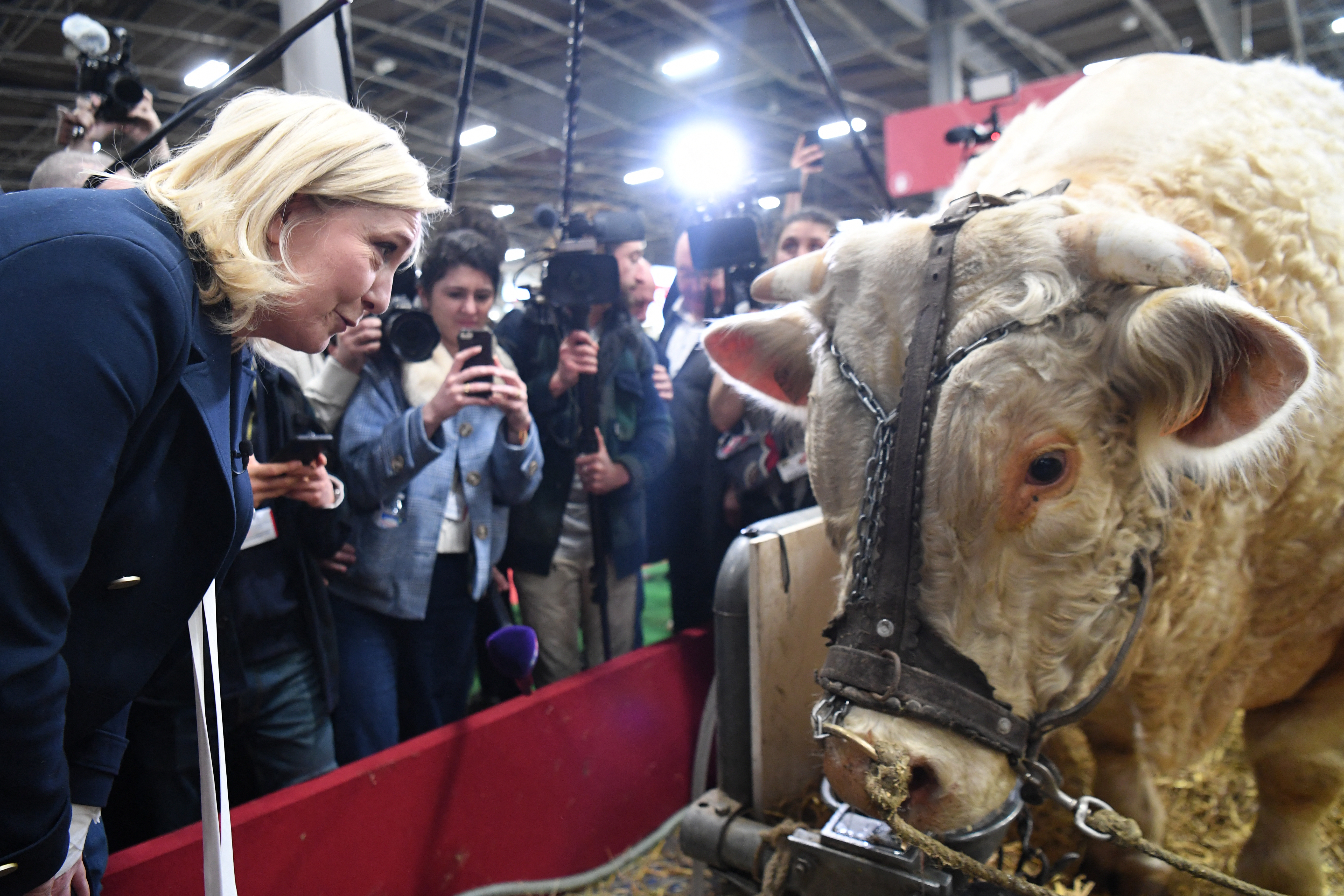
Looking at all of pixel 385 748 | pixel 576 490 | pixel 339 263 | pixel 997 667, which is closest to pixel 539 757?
pixel 385 748

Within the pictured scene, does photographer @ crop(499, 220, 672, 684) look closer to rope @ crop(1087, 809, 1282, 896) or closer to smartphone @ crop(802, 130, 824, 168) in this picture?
smartphone @ crop(802, 130, 824, 168)

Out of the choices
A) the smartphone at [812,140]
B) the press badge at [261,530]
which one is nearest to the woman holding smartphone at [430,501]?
the press badge at [261,530]

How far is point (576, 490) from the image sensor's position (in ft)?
9.63

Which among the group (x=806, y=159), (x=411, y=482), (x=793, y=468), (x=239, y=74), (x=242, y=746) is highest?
(x=806, y=159)

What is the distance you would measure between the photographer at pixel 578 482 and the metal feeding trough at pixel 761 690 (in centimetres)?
72

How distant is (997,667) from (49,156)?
2.37 metres

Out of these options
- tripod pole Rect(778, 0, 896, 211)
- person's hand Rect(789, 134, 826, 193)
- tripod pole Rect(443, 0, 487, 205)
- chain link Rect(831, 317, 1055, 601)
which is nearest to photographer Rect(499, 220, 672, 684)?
tripod pole Rect(443, 0, 487, 205)

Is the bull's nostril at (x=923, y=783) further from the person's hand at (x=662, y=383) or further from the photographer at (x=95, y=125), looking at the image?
the photographer at (x=95, y=125)

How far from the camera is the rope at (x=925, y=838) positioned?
1261mm

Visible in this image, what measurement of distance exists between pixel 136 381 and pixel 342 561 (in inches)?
52.8

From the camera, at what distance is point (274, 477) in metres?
1.77

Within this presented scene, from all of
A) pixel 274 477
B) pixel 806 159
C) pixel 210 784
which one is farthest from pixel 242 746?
pixel 806 159

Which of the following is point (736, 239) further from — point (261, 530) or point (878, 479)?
point (261, 530)

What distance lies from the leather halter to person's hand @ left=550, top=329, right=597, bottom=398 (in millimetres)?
1272
